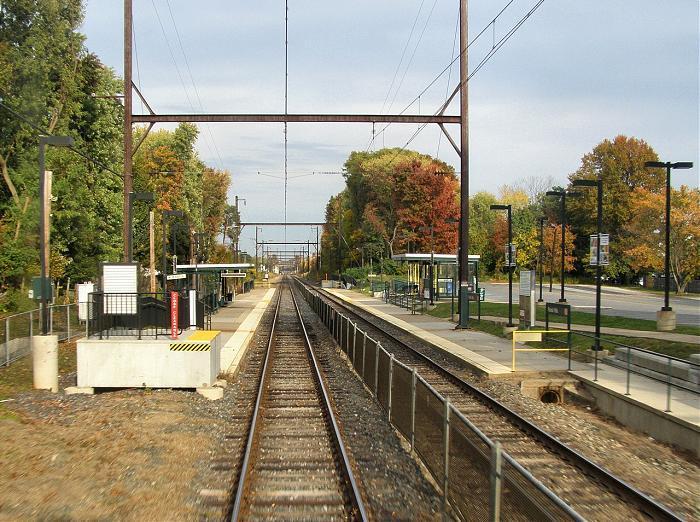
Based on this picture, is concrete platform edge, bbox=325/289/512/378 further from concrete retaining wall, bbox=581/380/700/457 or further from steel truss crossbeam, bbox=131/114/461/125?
steel truss crossbeam, bbox=131/114/461/125

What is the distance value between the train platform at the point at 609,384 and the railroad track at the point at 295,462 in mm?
5279

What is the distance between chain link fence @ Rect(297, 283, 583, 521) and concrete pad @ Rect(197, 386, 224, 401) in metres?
3.83

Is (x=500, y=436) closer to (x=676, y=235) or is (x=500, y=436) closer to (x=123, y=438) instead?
(x=123, y=438)

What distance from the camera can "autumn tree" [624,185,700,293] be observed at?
2312 inches

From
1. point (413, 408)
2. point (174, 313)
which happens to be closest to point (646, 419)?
point (413, 408)

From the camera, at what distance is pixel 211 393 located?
15312 mm

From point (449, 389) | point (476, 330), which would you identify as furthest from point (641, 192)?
point (449, 389)

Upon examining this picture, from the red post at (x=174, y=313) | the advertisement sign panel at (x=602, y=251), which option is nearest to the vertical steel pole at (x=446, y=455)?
the red post at (x=174, y=313)

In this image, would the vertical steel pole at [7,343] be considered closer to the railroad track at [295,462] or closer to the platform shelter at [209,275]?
the railroad track at [295,462]

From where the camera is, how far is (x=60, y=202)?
36844 mm

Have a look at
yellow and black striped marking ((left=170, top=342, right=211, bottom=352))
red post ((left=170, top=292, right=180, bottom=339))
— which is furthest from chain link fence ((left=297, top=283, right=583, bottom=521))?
red post ((left=170, top=292, right=180, bottom=339))

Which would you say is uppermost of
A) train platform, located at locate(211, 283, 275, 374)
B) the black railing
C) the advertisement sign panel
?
the advertisement sign panel

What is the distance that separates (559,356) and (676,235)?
45.2m

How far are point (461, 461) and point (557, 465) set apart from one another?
335 centimetres
